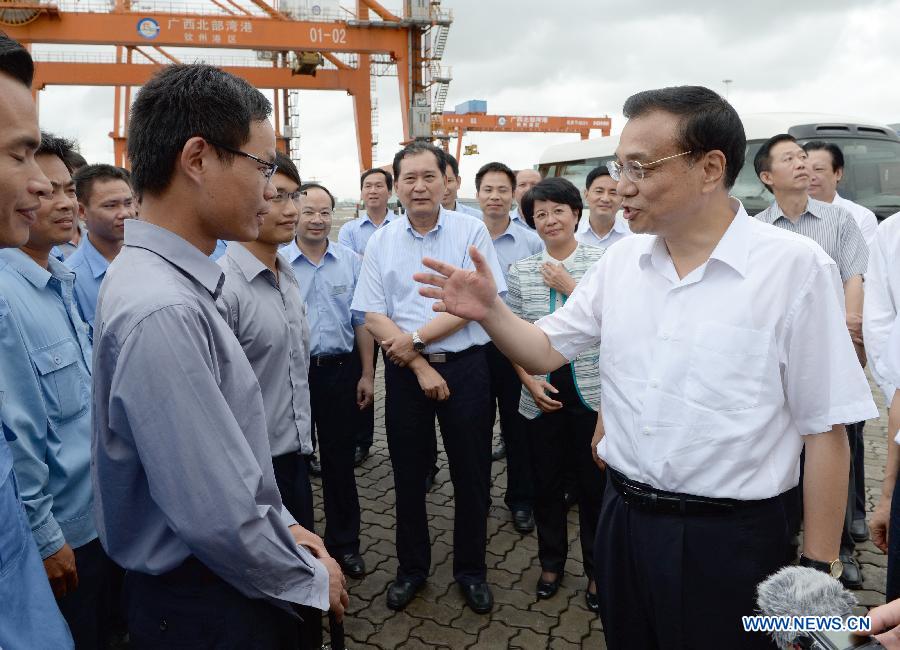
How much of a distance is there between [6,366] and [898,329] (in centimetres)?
237

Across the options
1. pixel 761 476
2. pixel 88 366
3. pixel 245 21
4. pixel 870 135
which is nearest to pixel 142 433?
pixel 88 366

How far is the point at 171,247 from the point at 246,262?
0.96 m

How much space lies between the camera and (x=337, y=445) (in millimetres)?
3117

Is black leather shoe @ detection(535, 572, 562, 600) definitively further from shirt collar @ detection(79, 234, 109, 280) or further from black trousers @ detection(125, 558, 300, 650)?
shirt collar @ detection(79, 234, 109, 280)

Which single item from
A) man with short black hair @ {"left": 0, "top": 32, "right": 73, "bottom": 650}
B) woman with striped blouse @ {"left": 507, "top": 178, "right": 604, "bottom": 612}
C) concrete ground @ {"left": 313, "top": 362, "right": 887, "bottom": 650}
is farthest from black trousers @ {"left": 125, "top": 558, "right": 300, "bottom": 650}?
woman with striped blouse @ {"left": 507, "top": 178, "right": 604, "bottom": 612}

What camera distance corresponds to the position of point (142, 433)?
3.60ft

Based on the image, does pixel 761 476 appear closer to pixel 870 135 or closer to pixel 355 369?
pixel 355 369

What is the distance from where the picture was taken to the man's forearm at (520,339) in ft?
5.66

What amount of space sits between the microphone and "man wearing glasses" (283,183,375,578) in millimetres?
2336

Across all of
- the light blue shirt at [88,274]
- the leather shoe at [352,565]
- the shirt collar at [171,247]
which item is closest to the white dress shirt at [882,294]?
the shirt collar at [171,247]

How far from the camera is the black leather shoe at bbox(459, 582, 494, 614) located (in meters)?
2.71

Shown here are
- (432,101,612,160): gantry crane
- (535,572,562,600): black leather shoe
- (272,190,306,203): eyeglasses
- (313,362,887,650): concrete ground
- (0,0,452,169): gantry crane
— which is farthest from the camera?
(432,101,612,160): gantry crane

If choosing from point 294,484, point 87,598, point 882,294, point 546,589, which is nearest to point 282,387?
point 294,484

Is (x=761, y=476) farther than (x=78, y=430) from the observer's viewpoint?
No
